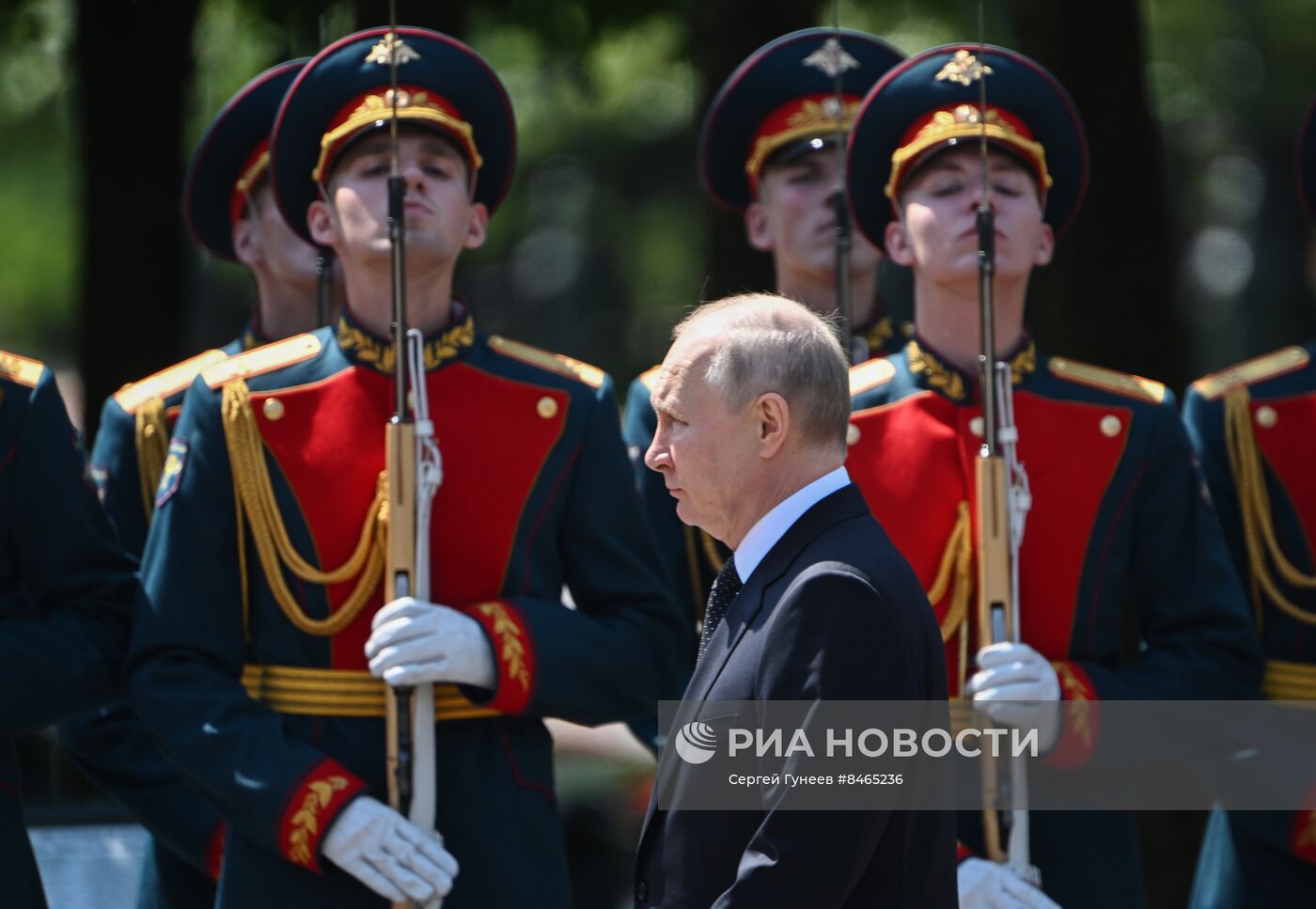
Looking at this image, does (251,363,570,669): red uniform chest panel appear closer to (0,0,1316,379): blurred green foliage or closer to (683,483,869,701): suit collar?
(683,483,869,701): suit collar

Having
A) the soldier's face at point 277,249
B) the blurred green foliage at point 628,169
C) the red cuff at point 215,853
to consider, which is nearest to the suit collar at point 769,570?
the red cuff at point 215,853

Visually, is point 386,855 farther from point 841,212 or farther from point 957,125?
point 841,212

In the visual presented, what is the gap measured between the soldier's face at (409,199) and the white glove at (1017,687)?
1.46 meters

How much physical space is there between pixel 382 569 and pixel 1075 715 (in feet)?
4.91

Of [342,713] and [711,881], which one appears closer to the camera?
[711,881]

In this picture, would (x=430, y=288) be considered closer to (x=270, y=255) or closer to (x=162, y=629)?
(x=162, y=629)

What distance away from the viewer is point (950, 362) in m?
4.93

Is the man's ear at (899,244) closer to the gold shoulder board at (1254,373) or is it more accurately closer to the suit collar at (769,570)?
the gold shoulder board at (1254,373)

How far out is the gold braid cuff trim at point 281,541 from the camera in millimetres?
4473

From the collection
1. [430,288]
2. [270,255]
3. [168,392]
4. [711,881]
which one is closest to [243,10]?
[270,255]

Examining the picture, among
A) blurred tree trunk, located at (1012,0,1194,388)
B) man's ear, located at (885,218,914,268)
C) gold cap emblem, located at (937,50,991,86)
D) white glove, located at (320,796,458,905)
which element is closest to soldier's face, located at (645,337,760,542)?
white glove, located at (320,796,458,905)

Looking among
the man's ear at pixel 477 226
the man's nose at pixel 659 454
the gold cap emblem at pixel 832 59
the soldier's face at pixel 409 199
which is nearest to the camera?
the man's nose at pixel 659 454

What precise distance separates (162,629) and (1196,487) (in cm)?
226

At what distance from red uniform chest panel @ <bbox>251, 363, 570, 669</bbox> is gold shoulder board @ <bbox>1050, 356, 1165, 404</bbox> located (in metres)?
1.19
